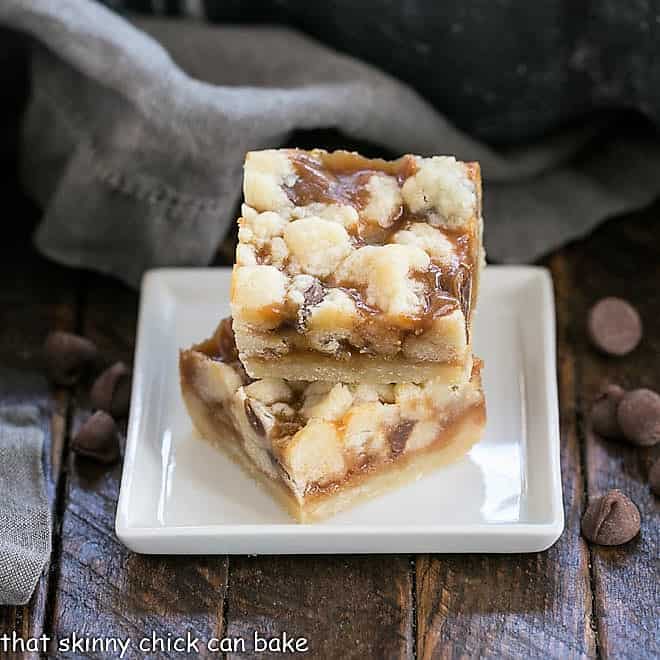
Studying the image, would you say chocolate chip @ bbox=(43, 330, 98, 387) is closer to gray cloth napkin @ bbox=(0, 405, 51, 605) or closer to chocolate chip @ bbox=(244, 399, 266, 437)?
gray cloth napkin @ bbox=(0, 405, 51, 605)

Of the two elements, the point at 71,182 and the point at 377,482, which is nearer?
the point at 377,482

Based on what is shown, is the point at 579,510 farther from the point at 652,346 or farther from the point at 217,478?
the point at 217,478

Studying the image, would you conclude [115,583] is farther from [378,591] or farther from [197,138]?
[197,138]

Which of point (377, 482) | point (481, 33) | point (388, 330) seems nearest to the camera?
point (388, 330)

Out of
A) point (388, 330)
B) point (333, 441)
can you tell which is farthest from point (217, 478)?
point (388, 330)

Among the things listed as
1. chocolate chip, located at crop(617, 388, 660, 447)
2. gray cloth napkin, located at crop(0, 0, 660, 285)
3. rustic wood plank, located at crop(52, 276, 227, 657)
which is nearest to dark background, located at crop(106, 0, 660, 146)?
gray cloth napkin, located at crop(0, 0, 660, 285)

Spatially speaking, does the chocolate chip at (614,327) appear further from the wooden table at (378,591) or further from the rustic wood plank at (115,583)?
the rustic wood plank at (115,583)
